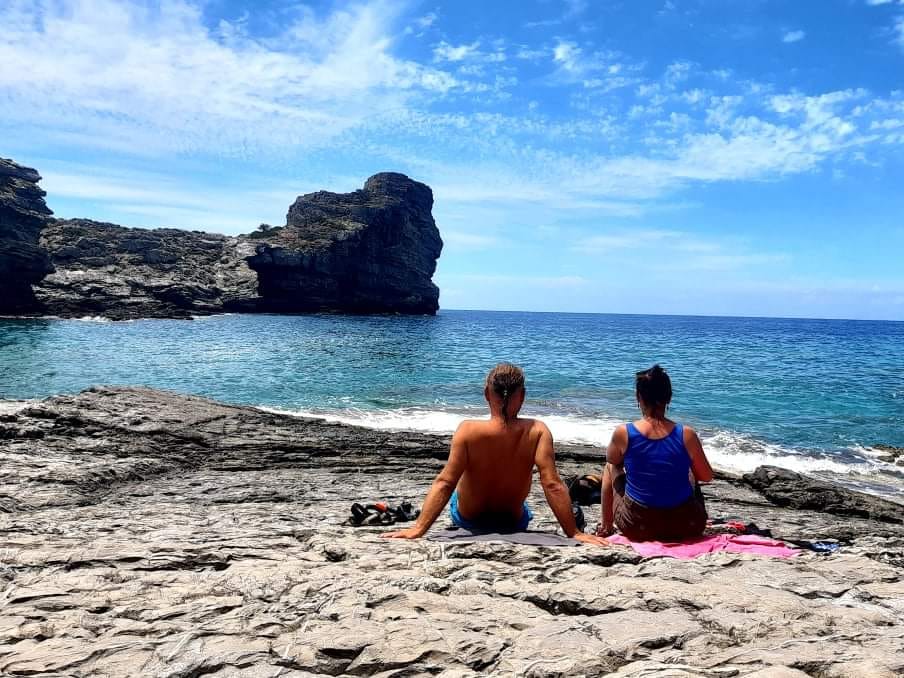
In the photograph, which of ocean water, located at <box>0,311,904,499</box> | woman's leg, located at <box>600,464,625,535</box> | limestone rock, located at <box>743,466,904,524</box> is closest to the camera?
woman's leg, located at <box>600,464,625,535</box>

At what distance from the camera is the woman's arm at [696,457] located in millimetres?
5621

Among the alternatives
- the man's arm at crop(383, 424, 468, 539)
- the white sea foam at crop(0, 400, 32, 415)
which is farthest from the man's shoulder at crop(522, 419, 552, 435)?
the white sea foam at crop(0, 400, 32, 415)

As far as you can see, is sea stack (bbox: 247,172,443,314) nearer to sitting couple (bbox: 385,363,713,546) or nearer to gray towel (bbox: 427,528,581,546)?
sitting couple (bbox: 385,363,713,546)

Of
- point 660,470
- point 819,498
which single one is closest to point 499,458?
point 660,470

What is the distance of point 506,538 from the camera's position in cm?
482

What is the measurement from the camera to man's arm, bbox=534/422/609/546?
16.3 feet

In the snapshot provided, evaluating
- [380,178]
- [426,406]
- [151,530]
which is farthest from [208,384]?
[380,178]

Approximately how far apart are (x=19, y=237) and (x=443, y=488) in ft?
253

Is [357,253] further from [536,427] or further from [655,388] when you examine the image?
[536,427]

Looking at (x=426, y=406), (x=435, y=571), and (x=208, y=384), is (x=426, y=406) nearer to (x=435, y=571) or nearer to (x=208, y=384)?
(x=208, y=384)

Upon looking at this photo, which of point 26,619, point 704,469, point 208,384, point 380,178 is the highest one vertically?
point 380,178

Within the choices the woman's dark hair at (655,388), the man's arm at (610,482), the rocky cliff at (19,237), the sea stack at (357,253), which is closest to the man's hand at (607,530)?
the man's arm at (610,482)

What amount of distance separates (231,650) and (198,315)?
91.3m

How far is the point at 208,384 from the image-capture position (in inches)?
1011
